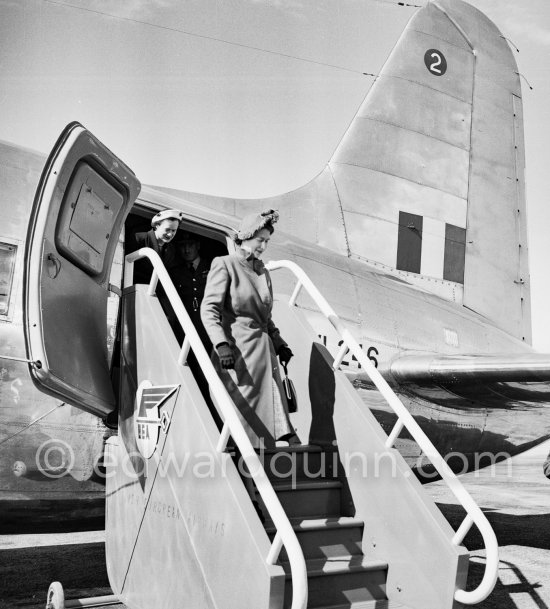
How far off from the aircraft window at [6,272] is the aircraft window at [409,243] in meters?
5.61

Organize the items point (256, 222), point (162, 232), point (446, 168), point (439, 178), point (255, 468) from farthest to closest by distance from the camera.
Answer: point (446, 168) → point (439, 178) → point (162, 232) → point (256, 222) → point (255, 468)

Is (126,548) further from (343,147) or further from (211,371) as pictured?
(343,147)

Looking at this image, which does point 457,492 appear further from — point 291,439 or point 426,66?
point 426,66

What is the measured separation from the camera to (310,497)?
154 inches

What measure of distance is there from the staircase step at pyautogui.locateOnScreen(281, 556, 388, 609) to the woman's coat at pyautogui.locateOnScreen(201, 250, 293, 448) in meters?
0.70

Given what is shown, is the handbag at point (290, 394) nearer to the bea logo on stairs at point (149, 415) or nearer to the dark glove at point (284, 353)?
the dark glove at point (284, 353)

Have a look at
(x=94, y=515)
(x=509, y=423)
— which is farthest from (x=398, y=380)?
(x=94, y=515)

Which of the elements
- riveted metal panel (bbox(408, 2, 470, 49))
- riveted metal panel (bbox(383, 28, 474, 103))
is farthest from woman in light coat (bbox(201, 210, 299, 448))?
riveted metal panel (bbox(408, 2, 470, 49))

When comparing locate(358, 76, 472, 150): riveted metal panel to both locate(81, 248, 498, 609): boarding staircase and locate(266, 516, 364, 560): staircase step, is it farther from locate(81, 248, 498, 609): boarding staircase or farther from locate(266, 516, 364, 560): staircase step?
locate(266, 516, 364, 560): staircase step

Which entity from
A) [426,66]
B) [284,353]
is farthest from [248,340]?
[426,66]

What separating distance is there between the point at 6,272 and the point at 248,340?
2.01m

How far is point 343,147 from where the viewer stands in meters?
9.56

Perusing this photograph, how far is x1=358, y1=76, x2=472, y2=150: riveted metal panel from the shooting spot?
9922 mm

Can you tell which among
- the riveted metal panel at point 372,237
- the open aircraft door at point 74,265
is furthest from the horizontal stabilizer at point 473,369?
the open aircraft door at point 74,265
